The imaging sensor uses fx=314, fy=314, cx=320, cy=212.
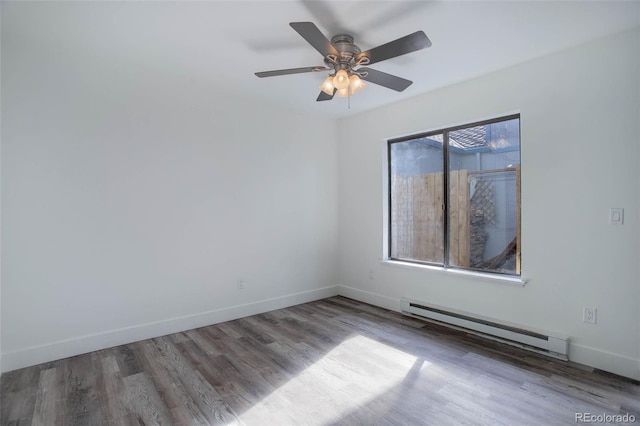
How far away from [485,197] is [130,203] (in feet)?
11.2

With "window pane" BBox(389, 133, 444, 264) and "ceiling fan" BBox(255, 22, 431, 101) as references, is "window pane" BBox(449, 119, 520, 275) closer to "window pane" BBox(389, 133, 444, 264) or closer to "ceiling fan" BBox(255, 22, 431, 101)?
"window pane" BBox(389, 133, 444, 264)

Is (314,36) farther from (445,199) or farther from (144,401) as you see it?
(144,401)

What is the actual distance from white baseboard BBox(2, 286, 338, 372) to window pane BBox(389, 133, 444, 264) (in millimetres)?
1562

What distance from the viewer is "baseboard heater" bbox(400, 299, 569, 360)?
100 inches

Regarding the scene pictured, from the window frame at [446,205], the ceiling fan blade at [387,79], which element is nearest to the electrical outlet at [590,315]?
the window frame at [446,205]

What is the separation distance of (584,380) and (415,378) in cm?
119

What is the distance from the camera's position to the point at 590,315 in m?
2.45

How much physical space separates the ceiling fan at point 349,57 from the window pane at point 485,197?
4.04 feet

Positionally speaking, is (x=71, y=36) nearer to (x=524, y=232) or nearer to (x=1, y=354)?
(x=1, y=354)

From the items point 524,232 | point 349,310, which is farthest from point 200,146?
point 524,232

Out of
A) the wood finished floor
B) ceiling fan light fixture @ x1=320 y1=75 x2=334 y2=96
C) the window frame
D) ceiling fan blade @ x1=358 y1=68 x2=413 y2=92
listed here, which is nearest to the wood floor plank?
the wood finished floor

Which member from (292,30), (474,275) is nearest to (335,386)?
(474,275)

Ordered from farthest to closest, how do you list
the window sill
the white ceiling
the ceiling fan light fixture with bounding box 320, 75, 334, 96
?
the window sill < the ceiling fan light fixture with bounding box 320, 75, 334, 96 < the white ceiling

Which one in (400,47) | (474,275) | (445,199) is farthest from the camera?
(445,199)
